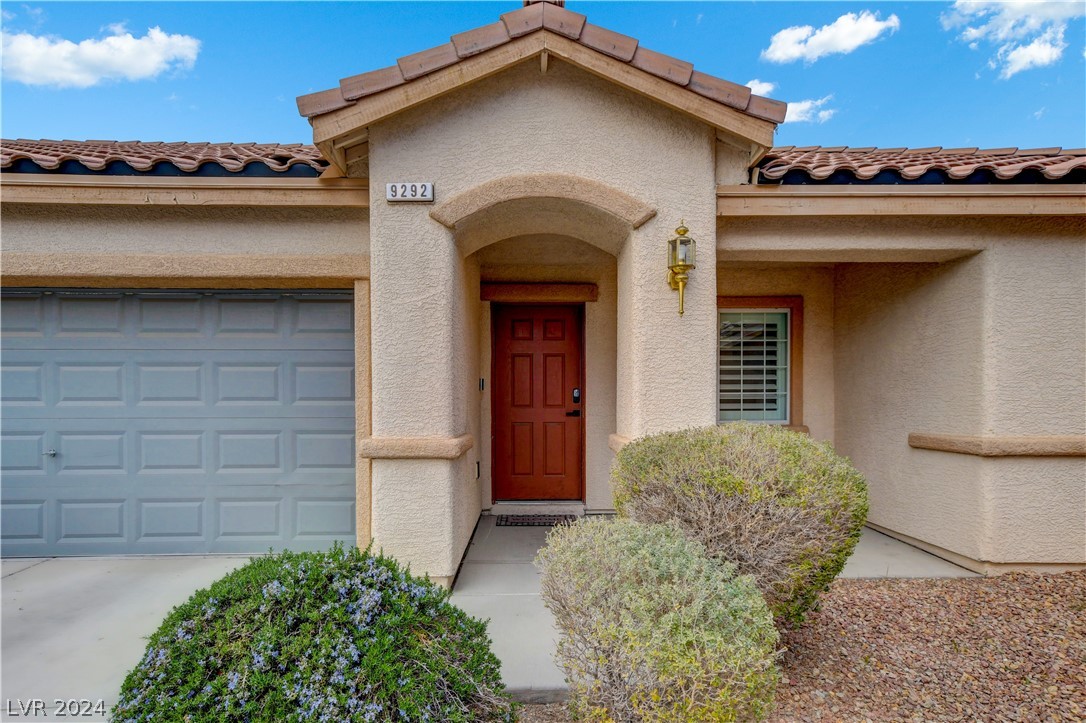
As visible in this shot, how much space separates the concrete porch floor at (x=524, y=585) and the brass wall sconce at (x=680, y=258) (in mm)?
3051

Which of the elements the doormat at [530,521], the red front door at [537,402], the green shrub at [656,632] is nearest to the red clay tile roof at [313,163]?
the red front door at [537,402]

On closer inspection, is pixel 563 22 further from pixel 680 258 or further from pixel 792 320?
pixel 792 320

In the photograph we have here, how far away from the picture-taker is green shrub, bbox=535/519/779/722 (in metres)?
1.87

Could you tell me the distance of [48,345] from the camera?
5.04 meters

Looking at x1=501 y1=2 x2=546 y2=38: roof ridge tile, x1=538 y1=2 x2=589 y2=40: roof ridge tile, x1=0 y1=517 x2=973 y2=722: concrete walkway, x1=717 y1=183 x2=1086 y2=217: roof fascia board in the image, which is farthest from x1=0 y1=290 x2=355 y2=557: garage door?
x1=717 y1=183 x2=1086 y2=217: roof fascia board

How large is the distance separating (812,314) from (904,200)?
238cm

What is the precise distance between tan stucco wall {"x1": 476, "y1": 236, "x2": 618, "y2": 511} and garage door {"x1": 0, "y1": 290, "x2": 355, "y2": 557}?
1.89 m

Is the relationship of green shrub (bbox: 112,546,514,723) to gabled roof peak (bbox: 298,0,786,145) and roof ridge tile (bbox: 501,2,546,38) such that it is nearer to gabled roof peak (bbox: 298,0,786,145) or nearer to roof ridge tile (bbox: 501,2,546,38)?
gabled roof peak (bbox: 298,0,786,145)

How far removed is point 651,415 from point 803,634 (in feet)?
6.81

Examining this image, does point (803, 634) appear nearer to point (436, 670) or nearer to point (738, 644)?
point (738, 644)

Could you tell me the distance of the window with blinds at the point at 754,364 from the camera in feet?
22.0

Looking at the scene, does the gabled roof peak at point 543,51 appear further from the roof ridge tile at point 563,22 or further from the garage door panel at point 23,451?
the garage door panel at point 23,451

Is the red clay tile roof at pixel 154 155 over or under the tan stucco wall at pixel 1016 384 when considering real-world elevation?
over

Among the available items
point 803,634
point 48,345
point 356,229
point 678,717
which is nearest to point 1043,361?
point 803,634
